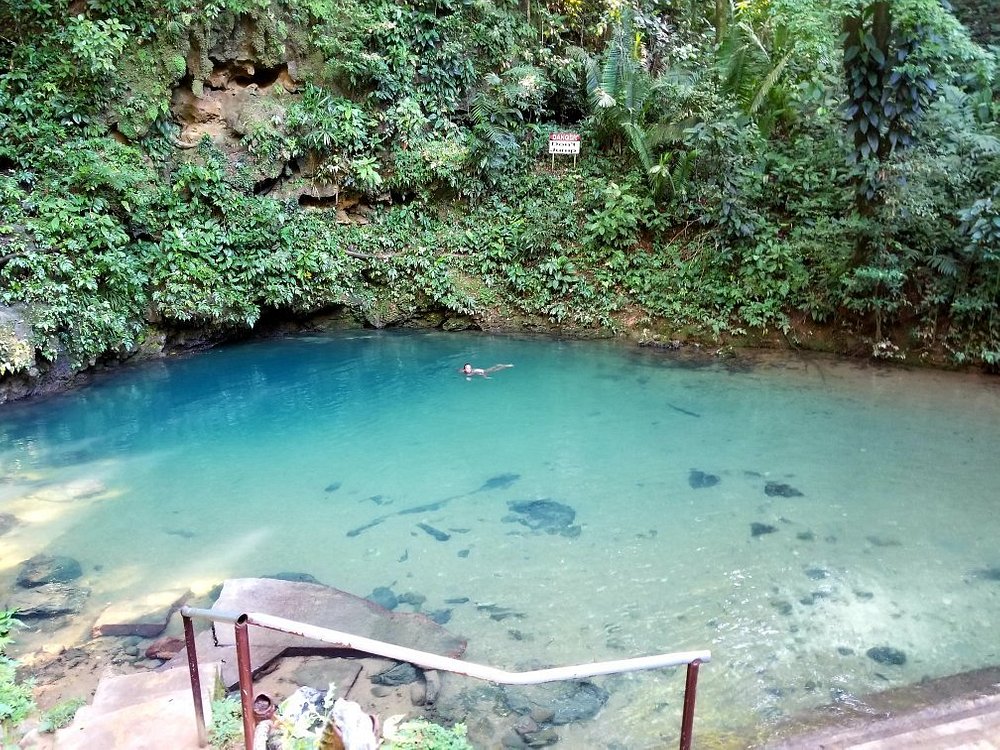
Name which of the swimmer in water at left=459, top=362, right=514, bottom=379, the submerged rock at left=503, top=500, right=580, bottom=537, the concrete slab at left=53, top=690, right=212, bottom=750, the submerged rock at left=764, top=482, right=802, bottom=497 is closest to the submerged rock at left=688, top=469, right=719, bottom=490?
the submerged rock at left=764, top=482, right=802, bottom=497

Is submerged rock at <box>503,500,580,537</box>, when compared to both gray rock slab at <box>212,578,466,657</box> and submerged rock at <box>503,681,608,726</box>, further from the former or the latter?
submerged rock at <box>503,681,608,726</box>

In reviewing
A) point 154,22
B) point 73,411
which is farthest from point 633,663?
point 154,22

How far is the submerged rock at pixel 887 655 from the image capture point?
3912mm

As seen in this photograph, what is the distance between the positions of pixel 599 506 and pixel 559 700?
2311mm

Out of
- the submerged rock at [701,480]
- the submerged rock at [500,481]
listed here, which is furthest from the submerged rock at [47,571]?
the submerged rock at [701,480]

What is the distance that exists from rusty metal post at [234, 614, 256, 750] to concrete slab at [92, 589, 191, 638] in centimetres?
228

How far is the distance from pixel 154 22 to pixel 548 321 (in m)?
7.85

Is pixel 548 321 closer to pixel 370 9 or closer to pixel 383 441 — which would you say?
pixel 383 441

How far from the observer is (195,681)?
2.62 metres

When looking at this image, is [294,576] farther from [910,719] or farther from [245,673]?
[910,719]

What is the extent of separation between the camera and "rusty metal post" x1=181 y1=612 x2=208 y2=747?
258 cm

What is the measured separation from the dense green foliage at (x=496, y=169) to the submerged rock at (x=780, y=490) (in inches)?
154

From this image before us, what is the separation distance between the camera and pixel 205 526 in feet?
18.4

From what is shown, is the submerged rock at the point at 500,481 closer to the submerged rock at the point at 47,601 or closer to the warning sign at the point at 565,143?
→ the submerged rock at the point at 47,601
